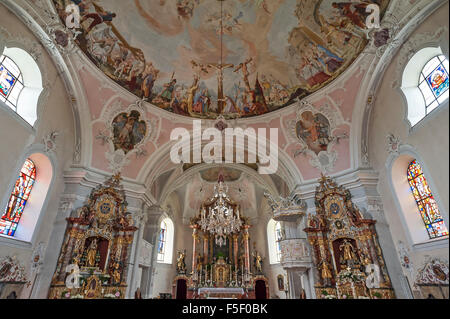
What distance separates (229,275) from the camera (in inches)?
772

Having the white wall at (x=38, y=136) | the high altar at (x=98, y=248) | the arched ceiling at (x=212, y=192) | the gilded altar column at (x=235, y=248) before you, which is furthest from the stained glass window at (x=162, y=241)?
the white wall at (x=38, y=136)

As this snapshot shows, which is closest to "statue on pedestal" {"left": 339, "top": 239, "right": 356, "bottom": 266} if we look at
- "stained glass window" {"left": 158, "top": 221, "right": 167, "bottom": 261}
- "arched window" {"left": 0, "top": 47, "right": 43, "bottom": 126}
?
"arched window" {"left": 0, "top": 47, "right": 43, "bottom": 126}

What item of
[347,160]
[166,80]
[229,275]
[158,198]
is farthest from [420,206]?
[229,275]

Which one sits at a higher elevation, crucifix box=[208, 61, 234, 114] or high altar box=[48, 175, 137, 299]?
crucifix box=[208, 61, 234, 114]

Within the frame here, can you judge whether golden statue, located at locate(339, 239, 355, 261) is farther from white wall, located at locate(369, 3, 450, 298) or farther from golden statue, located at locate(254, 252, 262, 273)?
golden statue, located at locate(254, 252, 262, 273)

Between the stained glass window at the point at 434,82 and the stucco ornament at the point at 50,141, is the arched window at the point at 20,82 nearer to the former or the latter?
the stucco ornament at the point at 50,141

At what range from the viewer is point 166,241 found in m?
20.5

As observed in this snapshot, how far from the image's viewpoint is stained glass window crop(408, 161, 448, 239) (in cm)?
692

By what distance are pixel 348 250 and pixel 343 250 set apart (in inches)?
12.5

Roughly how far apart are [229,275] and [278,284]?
3.95m

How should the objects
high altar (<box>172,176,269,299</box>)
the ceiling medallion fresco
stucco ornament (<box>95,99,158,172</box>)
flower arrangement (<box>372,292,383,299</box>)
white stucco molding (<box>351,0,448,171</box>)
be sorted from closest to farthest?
white stucco molding (<box>351,0,448,171</box>)
flower arrangement (<box>372,292,383,299</box>)
the ceiling medallion fresco
stucco ornament (<box>95,99,158,172</box>)
high altar (<box>172,176,269,299</box>)

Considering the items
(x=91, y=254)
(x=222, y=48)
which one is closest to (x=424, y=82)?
(x=222, y=48)

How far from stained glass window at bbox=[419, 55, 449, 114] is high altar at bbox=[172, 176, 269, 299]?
13.5 metres
